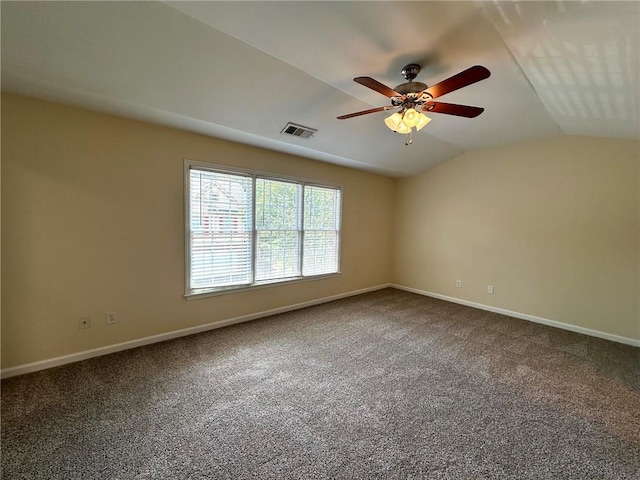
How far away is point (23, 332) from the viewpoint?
94.0 inches

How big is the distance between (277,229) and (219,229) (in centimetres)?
86

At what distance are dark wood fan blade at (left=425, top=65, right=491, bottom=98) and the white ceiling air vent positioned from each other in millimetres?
1595

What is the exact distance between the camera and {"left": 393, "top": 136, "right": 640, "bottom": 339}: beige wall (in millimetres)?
3402

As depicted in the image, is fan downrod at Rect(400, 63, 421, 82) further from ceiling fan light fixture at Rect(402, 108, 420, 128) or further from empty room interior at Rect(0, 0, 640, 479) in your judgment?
ceiling fan light fixture at Rect(402, 108, 420, 128)

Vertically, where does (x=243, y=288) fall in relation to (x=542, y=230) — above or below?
below

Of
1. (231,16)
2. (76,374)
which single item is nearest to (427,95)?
(231,16)

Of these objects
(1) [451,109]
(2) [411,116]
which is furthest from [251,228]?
(1) [451,109]

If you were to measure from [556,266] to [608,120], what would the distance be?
1.93 m

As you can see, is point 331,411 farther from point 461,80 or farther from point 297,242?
point 297,242

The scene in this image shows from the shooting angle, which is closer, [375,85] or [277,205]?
[375,85]

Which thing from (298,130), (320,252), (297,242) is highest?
(298,130)

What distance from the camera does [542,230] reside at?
3986mm

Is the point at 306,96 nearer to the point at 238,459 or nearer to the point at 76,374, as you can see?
the point at 238,459

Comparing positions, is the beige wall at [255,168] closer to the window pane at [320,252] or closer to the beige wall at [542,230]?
the beige wall at [542,230]
